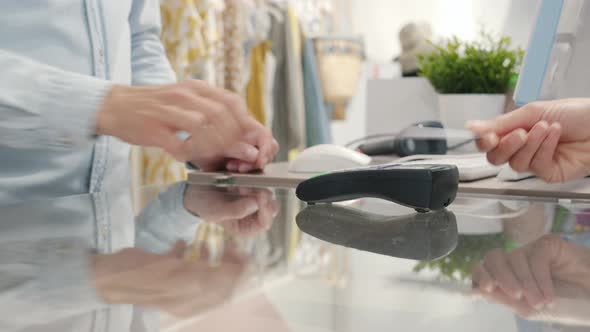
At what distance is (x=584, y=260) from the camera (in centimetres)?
24

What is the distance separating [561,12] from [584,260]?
41 cm

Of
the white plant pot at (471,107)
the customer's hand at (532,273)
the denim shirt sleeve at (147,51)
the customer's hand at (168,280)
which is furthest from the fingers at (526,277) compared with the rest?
the white plant pot at (471,107)

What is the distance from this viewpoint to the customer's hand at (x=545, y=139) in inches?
21.0

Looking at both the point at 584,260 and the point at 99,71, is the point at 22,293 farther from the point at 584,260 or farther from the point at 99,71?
the point at 99,71

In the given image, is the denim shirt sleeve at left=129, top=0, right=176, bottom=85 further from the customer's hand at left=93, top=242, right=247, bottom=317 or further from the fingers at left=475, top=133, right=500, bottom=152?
the customer's hand at left=93, top=242, right=247, bottom=317

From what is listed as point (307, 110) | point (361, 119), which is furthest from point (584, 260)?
point (361, 119)

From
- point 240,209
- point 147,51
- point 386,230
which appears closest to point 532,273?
point 386,230

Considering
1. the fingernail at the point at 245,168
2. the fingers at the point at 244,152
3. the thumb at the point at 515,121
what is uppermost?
the thumb at the point at 515,121

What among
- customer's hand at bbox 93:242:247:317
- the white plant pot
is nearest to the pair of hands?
customer's hand at bbox 93:242:247:317

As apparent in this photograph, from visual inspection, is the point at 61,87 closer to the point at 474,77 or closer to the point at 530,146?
the point at 530,146

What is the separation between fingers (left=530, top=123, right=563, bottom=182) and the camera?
0.53 metres

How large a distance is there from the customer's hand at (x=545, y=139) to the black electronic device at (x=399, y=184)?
155 millimetres

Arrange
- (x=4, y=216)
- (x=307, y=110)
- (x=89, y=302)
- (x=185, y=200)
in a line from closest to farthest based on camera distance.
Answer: (x=89, y=302), (x=4, y=216), (x=185, y=200), (x=307, y=110)

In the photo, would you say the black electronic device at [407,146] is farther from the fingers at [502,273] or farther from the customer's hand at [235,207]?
the fingers at [502,273]
